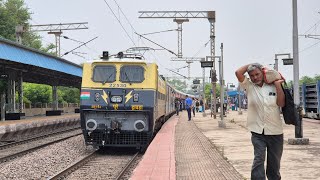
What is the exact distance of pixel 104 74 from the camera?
44.0 feet

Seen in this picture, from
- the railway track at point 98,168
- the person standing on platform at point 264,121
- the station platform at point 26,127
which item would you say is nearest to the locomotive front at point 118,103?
the railway track at point 98,168

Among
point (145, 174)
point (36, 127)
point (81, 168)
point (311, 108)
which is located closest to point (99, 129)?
point (81, 168)

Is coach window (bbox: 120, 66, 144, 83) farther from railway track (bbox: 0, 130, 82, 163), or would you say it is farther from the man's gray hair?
the man's gray hair

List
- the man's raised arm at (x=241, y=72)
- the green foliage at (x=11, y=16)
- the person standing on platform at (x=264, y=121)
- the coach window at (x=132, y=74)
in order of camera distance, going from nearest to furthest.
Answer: the person standing on platform at (x=264, y=121) < the man's raised arm at (x=241, y=72) < the coach window at (x=132, y=74) < the green foliage at (x=11, y=16)

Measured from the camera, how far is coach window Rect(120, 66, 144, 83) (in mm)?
13305

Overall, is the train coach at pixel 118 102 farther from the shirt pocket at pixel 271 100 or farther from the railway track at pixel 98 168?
the shirt pocket at pixel 271 100

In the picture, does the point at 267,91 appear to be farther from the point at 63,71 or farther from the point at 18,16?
the point at 18,16

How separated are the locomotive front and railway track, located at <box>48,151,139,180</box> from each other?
513mm

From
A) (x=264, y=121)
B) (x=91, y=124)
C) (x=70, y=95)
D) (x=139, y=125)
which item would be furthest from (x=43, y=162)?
(x=70, y=95)

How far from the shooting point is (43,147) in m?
15.7

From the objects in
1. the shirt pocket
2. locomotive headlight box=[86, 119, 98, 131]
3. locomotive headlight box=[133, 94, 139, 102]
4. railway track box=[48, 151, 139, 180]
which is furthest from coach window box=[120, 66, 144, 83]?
the shirt pocket

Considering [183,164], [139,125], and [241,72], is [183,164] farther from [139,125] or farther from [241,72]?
[241,72]

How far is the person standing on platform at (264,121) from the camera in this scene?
16.8 feet

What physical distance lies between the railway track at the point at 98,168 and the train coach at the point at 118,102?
506 mm
